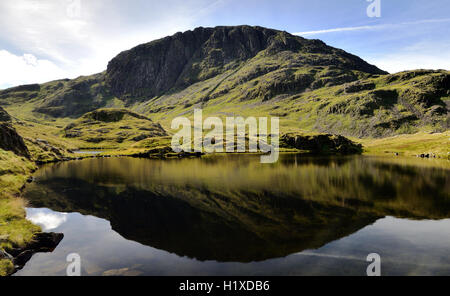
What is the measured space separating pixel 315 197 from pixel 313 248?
24.3 meters

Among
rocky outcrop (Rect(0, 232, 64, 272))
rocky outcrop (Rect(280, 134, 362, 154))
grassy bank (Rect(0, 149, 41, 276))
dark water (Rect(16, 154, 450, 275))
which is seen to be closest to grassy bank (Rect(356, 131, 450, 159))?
rocky outcrop (Rect(280, 134, 362, 154))

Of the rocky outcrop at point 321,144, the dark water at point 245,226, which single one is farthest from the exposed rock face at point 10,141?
the rocky outcrop at point 321,144

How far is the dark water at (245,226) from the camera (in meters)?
26.2

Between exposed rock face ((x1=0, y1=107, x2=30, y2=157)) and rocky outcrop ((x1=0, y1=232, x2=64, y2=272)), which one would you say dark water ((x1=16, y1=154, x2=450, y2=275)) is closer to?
rocky outcrop ((x1=0, y1=232, x2=64, y2=272))

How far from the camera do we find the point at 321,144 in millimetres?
189875

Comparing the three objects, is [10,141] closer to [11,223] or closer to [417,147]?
[11,223]

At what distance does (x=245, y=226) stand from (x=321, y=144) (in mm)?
167150

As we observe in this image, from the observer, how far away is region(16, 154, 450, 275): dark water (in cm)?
A: 2625

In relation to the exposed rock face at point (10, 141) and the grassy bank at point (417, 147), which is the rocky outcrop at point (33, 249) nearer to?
the exposed rock face at point (10, 141)

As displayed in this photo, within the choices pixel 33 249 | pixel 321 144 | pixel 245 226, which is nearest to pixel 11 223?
pixel 33 249

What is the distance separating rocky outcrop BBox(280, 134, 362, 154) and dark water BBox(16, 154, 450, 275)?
390 feet

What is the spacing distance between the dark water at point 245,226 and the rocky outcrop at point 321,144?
11876cm
